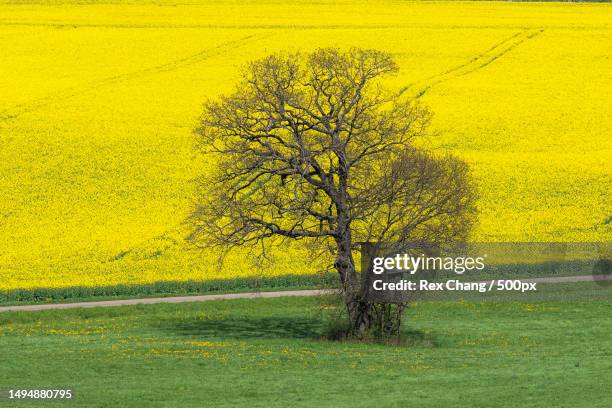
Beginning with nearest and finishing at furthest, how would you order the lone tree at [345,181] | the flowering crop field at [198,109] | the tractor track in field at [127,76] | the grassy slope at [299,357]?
the grassy slope at [299,357], the lone tree at [345,181], the flowering crop field at [198,109], the tractor track in field at [127,76]

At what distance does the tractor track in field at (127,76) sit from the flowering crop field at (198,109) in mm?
139

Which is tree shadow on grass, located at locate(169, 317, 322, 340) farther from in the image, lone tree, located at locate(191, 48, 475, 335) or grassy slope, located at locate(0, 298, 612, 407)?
lone tree, located at locate(191, 48, 475, 335)

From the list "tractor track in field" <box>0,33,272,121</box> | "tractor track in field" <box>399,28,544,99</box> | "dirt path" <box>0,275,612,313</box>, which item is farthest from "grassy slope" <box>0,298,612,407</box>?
"tractor track in field" <box>399,28,544,99</box>

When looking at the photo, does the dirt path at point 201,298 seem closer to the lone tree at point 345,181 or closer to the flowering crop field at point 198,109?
the flowering crop field at point 198,109

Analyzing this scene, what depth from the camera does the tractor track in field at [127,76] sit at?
69250 mm

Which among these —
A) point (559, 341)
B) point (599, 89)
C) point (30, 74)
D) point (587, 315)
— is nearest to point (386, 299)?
point (559, 341)

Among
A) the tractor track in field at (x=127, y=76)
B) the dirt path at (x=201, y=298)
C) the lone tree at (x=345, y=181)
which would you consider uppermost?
the tractor track in field at (x=127, y=76)

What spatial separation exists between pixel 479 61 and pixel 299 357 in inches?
1878

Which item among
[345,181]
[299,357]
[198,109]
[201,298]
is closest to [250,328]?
[345,181]

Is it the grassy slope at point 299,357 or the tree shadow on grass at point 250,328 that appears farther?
the tree shadow on grass at point 250,328

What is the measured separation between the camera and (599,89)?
7150 cm

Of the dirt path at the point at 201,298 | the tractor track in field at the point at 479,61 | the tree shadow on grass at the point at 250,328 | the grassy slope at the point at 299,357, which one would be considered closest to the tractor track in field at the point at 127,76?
the tractor track in field at the point at 479,61

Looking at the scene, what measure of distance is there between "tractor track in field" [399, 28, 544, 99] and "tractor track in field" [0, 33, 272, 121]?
14114 millimetres

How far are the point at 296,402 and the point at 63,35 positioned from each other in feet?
209
